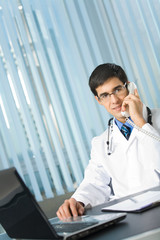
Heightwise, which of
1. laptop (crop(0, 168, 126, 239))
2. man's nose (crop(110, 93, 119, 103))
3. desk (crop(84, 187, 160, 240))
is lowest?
desk (crop(84, 187, 160, 240))

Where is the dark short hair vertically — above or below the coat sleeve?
above

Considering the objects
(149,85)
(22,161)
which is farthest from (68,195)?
(149,85)

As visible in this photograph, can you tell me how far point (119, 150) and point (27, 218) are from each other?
3.55 feet

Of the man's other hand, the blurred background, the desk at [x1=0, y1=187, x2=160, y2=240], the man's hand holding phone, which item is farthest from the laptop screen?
the blurred background

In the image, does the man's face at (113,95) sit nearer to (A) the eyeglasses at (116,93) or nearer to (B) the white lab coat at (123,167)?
(A) the eyeglasses at (116,93)

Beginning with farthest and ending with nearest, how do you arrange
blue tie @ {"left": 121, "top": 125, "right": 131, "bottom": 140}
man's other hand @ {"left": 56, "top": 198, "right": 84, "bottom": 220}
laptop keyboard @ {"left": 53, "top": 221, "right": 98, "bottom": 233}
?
blue tie @ {"left": 121, "top": 125, "right": 131, "bottom": 140}
man's other hand @ {"left": 56, "top": 198, "right": 84, "bottom": 220}
laptop keyboard @ {"left": 53, "top": 221, "right": 98, "bottom": 233}

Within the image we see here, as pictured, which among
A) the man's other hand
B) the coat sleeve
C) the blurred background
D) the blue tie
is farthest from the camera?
the blurred background

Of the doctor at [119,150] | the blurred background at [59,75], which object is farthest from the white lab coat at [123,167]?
the blurred background at [59,75]

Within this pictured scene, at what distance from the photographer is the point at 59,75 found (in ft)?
10.7

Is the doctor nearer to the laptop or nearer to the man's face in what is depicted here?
the man's face

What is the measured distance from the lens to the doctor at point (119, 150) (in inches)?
73.9

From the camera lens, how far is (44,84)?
10.8ft

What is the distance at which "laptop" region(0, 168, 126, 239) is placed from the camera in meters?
0.97

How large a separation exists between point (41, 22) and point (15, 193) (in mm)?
2611
